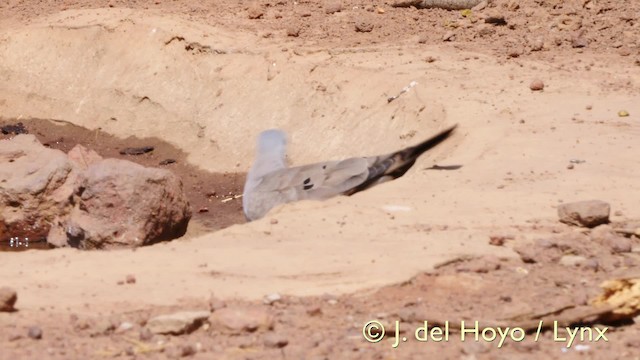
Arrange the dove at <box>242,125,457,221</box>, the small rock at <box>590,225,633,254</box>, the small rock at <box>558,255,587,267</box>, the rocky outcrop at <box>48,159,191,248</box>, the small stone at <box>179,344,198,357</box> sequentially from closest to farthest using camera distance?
the small stone at <box>179,344,198,357</box>, the small rock at <box>558,255,587,267</box>, the small rock at <box>590,225,633,254</box>, the rocky outcrop at <box>48,159,191,248</box>, the dove at <box>242,125,457,221</box>

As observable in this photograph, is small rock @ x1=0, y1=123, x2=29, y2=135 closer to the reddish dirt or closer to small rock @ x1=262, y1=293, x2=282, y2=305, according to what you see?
the reddish dirt

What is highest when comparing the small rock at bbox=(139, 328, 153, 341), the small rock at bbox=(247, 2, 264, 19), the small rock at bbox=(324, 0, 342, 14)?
the small rock at bbox=(247, 2, 264, 19)

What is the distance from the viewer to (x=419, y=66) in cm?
982

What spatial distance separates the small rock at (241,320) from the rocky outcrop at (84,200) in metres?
2.66

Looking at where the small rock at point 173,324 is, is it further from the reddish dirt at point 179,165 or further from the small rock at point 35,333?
the reddish dirt at point 179,165

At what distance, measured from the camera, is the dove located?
7.57m

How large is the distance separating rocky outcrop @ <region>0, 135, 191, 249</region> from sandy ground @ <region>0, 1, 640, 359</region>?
47cm

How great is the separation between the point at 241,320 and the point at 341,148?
16.2 ft

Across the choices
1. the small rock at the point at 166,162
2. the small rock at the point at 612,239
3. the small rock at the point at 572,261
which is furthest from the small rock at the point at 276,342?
the small rock at the point at 166,162

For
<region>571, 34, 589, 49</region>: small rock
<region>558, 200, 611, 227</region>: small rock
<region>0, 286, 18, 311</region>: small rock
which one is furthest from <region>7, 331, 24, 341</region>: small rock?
<region>571, 34, 589, 49</region>: small rock

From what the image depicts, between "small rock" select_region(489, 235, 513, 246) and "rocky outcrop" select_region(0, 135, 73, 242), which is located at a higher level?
"rocky outcrop" select_region(0, 135, 73, 242)

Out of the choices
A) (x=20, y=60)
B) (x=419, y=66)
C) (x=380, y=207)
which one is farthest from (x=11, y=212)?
(x=20, y=60)

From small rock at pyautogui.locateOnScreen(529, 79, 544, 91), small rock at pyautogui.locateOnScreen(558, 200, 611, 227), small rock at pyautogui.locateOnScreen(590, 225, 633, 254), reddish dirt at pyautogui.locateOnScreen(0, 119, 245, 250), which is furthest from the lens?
small rock at pyautogui.locateOnScreen(529, 79, 544, 91)

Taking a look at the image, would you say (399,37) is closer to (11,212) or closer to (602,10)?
(602,10)
